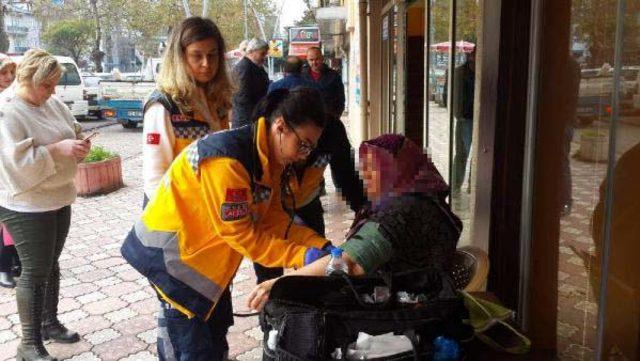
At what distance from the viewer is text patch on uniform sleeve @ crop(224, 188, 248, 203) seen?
1923 mm

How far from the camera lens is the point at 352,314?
159cm

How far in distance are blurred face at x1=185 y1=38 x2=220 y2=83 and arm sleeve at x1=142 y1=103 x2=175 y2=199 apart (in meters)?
0.26

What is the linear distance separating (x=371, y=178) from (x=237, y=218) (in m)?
0.51

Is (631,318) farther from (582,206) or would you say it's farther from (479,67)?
(479,67)

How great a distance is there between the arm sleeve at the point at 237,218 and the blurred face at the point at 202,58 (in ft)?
3.48

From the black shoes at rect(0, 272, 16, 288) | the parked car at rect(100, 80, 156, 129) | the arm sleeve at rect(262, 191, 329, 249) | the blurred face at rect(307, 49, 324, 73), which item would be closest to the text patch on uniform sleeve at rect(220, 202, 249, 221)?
the arm sleeve at rect(262, 191, 329, 249)

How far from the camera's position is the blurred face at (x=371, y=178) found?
2.09 m

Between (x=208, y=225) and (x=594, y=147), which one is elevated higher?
(x=594, y=147)

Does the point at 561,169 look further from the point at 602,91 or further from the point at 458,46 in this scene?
the point at 458,46

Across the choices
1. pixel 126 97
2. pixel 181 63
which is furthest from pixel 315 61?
pixel 126 97

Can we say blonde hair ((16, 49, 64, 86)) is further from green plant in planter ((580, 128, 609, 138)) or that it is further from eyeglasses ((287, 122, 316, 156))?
green plant in planter ((580, 128, 609, 138))

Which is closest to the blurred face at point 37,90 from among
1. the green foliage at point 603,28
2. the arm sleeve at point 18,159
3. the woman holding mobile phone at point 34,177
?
the woman holding mobile phone at point 34,177

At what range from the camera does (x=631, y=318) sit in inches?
81.0

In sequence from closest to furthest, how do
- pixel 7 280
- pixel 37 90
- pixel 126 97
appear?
pixel 37 90
pixel 7 280
pixel 126 97
